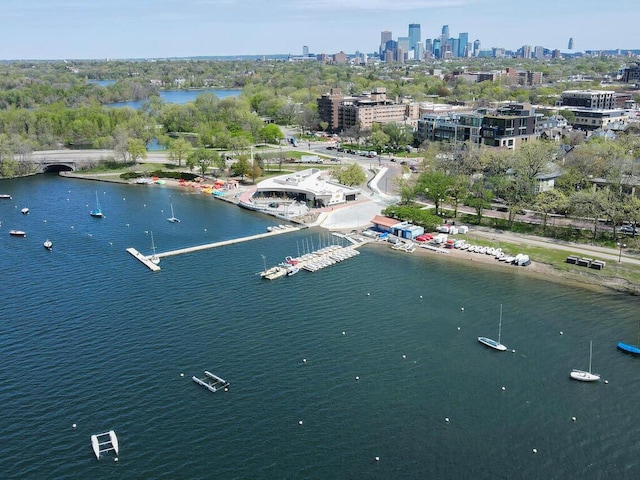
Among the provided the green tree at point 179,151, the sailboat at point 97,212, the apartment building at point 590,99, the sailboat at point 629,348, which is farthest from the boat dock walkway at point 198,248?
the apartment building at point 590,99

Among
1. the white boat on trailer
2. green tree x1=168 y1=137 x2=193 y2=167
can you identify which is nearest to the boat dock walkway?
the white boat on trailer

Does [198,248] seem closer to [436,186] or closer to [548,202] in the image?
[436,186]

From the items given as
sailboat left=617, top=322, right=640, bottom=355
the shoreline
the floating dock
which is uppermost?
the shoreline

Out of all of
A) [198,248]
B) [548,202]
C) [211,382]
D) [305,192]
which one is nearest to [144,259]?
[198,248]

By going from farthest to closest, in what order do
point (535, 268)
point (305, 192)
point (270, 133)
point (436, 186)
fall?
point (270, 133) < point (305, 192) < point (436, 186) < point (535, 268)

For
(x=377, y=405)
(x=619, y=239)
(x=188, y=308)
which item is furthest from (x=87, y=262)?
(x=619, y=239)

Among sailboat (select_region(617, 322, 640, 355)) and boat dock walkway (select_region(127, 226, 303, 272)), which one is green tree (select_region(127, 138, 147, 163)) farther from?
sailboat (select_region(617, 322, 640, 355))

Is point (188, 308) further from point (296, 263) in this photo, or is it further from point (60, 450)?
point (60, 450)
